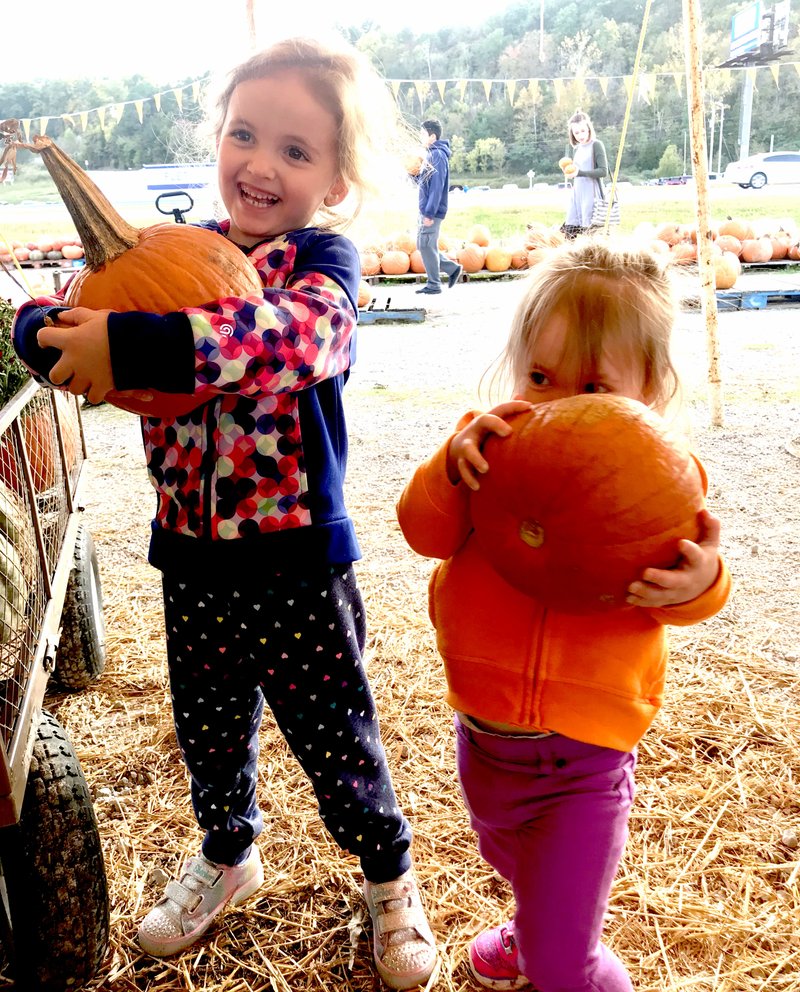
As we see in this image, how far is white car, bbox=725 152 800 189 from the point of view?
2430cm

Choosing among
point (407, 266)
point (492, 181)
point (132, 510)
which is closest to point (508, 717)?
point (132, 510)

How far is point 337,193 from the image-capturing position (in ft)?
5.38

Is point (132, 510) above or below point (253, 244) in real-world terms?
below

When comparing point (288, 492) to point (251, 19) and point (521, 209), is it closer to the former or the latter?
point (251, 19)

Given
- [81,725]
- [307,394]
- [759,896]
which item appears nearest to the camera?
[307,394]

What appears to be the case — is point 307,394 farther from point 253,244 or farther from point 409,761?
point 409,761

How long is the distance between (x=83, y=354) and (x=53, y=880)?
3.42 ft

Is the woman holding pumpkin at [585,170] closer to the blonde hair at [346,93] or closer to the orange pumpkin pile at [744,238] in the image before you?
the orange pumpkin pile at [744,238]

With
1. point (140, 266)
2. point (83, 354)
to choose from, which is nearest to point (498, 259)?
point (140, 266)

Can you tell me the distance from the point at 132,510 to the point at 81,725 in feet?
6.85

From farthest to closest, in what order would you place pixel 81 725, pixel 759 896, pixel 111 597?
pixel 111 597, pixel 81 725, pixel 759 896

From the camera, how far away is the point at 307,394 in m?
1.51

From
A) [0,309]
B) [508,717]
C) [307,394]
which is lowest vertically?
[508,717]

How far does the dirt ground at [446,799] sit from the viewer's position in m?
1.81
